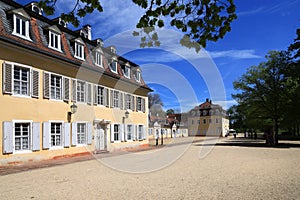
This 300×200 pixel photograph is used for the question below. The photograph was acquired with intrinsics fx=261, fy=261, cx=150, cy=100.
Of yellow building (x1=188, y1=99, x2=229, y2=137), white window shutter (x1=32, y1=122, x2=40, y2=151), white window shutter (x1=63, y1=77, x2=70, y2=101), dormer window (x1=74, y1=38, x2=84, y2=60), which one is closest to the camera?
white window shutter (x1=32, y1=122, x2=40, y2=151)

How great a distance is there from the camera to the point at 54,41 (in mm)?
16297

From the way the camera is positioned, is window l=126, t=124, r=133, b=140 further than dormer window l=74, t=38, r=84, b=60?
Yes

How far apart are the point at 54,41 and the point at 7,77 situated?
15.2 ft

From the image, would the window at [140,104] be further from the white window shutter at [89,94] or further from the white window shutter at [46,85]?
the white window shutter at [46,85]

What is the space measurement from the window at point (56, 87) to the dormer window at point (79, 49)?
2704 mm

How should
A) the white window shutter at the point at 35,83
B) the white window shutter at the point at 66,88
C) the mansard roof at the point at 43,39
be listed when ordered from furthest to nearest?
the white window shutter at the point at 66,88, the white window shutter at the point at 35,83, the mansard roof at the point at 43,39

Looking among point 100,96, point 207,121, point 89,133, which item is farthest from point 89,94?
point 207,121

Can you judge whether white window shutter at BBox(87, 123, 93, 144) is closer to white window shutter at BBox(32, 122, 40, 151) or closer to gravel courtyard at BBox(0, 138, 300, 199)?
white window shutter at BBox(32, 122, 40, 151)

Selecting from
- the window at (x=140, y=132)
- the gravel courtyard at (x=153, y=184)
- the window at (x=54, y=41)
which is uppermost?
the window at (x=54, y=41)

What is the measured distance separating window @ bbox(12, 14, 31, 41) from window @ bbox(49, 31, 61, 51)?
1822mm

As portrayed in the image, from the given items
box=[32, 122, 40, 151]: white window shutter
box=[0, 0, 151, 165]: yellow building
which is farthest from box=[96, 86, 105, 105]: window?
box=[32, 122, 40, 151]: white window shutter

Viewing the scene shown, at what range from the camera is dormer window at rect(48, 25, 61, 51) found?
1605cm

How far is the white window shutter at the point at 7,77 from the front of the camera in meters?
12.4

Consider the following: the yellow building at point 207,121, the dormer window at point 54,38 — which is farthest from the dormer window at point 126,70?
the yellow building at point 207,121
